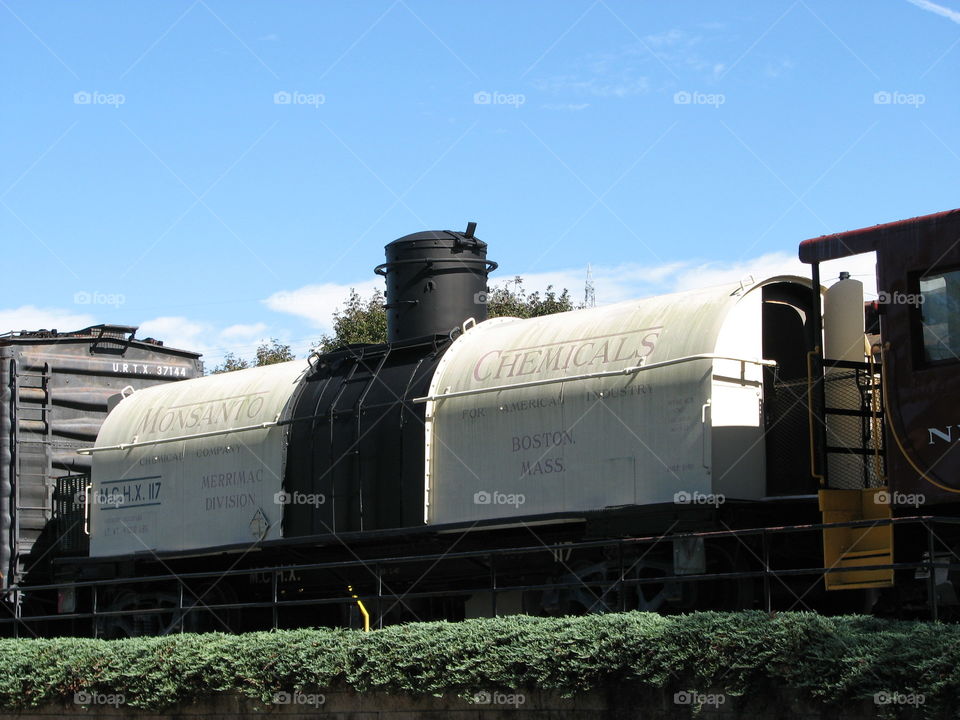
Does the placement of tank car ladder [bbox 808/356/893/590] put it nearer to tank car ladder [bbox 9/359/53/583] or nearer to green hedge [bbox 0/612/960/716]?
green hedge [bbox 0/612/960/716]

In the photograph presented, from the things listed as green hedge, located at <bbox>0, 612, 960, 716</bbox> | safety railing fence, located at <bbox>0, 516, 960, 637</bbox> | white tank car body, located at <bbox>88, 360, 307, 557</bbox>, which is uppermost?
white tank car body, located at <bbox>88, 360, 307, 557</bbox>

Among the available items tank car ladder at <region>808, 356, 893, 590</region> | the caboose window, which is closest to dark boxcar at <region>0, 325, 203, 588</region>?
tank car ladder at <region>808, 356, 893, 590</region>

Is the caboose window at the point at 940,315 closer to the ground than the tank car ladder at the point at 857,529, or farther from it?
farther from it

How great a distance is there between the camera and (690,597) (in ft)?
39.2

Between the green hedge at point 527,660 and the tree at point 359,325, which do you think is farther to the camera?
the tree at point 359,325

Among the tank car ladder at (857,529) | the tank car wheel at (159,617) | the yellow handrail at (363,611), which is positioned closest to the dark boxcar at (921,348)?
the tank car ladder at (857,529)

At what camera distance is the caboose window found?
10.4 meters

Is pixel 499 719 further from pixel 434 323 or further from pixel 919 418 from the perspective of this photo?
pixel 434 323

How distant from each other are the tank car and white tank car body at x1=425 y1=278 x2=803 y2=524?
3 centimetres

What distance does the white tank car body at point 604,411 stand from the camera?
11953mm

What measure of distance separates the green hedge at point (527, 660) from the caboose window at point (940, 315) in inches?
96.6

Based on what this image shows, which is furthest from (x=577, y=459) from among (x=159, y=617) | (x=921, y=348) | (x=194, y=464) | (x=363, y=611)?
(x=159, y=617)

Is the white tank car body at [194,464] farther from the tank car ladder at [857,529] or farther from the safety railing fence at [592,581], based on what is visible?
the tank car ladder at [857,529]

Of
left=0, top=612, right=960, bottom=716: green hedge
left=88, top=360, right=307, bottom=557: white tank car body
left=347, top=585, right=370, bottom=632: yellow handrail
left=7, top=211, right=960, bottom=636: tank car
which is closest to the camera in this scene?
left=0, top=612, right=960, bottom=716: green hedge
